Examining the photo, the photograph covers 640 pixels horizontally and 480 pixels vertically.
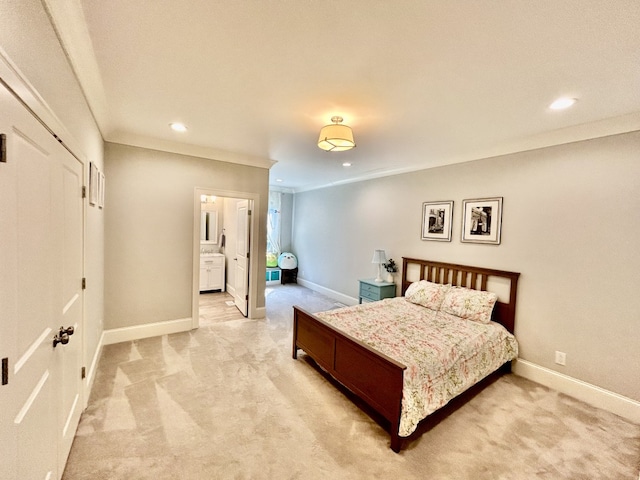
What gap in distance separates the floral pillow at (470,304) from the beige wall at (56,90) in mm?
3741

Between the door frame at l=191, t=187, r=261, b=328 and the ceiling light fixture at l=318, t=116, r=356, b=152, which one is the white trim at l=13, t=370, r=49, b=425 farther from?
the door frame at l=191, t=187, r=261, b=328

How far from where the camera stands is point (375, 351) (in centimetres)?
225

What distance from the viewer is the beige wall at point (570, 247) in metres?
2.46

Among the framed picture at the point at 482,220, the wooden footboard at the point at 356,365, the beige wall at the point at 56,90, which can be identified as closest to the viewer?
the beige wall at the point at 56,90

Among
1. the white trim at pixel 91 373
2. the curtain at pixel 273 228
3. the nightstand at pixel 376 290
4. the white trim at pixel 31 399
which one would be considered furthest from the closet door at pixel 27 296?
the curtain at pixel 273 228

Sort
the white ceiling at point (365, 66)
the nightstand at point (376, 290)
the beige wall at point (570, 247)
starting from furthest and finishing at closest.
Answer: the nightstand at point (376, 290) < the beige wall at point (570, 247) < the white ceiling at point (365, 66)

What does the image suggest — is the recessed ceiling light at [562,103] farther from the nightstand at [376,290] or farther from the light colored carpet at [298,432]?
the nightstand at [376,290]

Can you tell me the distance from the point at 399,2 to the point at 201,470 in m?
2.87

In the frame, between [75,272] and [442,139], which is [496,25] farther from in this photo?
[75,272]

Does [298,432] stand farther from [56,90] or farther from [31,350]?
[56,90]

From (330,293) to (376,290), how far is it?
6.15 feet

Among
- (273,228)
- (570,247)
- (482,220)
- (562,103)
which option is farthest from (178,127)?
(273,228)

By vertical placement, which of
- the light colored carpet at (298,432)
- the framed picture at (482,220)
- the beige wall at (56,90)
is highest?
the beige wall at (56,90)

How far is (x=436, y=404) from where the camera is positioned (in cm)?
214
